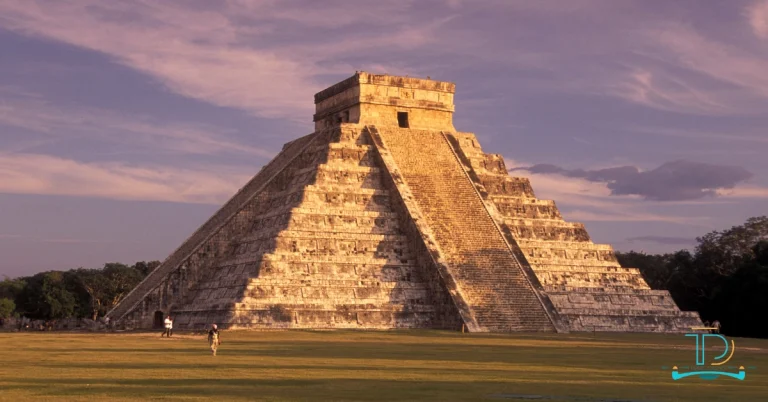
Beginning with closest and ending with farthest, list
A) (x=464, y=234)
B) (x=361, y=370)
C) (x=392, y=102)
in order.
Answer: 1. (x=361, y=370)
2. (x=464, y=234)
3. (x=392, y=102)

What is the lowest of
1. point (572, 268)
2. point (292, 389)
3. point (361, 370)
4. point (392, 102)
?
point (292, 389)

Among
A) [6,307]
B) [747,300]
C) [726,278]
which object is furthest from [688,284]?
[6,307]

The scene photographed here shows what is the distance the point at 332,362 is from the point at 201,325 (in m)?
16.5

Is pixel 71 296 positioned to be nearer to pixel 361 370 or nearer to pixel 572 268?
pixel 572 268

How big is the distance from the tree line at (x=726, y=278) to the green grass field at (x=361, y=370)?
2033 cm

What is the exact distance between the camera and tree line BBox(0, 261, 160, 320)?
71188 mm

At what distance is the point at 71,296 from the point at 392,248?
4077cm

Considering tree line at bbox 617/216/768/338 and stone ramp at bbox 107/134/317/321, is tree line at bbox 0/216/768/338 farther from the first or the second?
stone ramp at bbox 107/134/317/321

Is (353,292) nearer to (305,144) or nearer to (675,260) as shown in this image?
(305,144)

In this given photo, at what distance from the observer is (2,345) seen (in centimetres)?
2784

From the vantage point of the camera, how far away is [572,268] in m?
41.7

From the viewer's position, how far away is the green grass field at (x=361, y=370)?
15.0m
